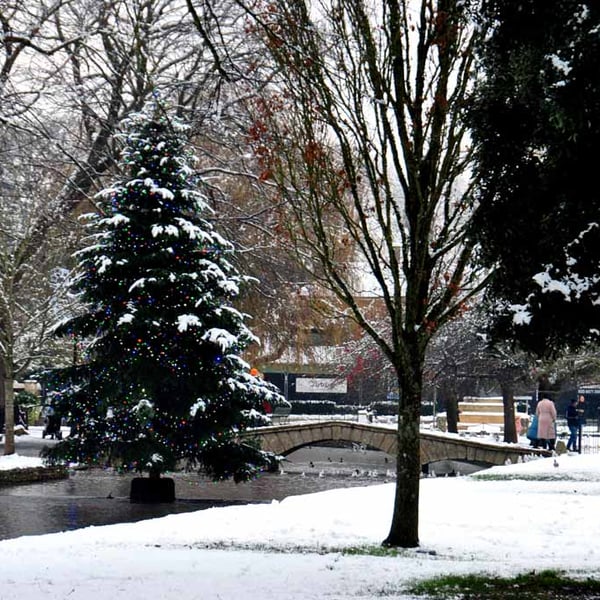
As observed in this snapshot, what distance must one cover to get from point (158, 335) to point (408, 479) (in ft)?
39.5

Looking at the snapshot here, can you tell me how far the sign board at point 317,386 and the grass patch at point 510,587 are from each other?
45.8 meters

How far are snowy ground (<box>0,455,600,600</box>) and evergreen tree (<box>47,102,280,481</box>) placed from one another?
19.8 ft

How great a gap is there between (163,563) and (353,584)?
75.5 inches

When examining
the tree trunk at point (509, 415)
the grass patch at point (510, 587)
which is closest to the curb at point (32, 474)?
the tree trunk at point (509, 415)

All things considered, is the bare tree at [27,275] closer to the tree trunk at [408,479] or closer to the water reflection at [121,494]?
the water reflection at [121,494]

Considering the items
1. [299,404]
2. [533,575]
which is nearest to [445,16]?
Result: [533,575]

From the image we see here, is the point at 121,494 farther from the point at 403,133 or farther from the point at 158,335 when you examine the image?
the point at 403,133

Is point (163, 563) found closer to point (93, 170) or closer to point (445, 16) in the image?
point (445, 16)

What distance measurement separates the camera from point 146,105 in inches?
829

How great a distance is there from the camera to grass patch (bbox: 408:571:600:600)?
24.0 feet

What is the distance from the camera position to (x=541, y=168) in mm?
8625

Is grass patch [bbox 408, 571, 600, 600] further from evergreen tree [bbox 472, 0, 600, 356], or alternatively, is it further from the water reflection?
the water reflection

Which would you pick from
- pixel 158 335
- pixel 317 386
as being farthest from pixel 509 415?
pixel 158 335

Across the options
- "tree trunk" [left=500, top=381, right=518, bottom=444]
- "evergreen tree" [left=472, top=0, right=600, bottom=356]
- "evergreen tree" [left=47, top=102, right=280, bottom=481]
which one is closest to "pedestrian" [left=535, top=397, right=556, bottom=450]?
"evergreen tree" [left=47, top=102, right=280, bottom=481]
